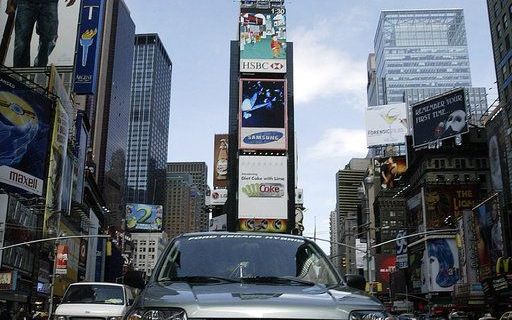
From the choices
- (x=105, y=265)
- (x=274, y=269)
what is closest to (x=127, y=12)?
(x=105, y=265)

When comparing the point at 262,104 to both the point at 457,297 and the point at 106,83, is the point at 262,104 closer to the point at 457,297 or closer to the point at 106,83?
the point at 457,297

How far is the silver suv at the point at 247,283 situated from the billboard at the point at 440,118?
7395cm

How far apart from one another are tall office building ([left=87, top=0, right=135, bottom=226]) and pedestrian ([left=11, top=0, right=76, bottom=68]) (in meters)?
100

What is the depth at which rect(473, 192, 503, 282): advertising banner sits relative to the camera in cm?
4996

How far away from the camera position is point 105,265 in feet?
407

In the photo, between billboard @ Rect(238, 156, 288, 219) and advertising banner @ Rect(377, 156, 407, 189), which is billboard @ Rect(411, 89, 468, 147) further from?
advertising banner @ Rect(377, 156, 407, 189)

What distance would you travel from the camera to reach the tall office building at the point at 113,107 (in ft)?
540

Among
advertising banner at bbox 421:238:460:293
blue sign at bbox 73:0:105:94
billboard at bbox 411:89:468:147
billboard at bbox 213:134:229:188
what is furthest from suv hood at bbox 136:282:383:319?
billboard at bbox 213:134:229:188

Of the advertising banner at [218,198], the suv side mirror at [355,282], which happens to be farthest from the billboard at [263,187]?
the suv side mirror at [355,282]

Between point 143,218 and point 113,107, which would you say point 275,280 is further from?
point 113,107

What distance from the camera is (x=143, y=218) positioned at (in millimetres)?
147500

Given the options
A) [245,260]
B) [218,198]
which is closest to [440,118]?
[245,260]

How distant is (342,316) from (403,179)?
11079cm

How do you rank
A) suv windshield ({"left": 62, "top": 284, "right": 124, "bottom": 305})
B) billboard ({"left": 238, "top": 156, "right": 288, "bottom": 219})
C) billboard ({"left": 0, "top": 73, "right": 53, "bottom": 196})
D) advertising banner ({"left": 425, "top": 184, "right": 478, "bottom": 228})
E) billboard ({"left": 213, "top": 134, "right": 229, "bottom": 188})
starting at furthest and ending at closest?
billboard ({"left": 213, "top": 134, "right": 229, "bottom": 188}) → billboard ({"left": 238, "top": 156, "right": 288, "bottom": 219}) → advertising banner ({"left": 425, "top": 184, "right": 478, "bottom": 228}) → billboard ({"left": 0, "top": 73, "right": 53, "bottom": 196}) → suv windshield ({"left": 62, "top": 284, "right": 124, "bottom": 305})
